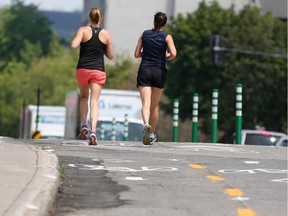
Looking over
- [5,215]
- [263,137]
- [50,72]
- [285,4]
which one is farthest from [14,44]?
[5,215]

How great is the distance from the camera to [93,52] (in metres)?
20.3

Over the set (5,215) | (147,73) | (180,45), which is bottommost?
(5,215)

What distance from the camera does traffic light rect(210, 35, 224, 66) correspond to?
58.4 meters

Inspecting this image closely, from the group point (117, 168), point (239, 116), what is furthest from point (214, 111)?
point (117, 168)

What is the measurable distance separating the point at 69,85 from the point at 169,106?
1682 inches

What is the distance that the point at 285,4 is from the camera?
111 metres

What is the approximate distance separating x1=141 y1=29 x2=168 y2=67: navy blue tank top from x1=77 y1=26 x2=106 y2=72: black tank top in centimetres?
92

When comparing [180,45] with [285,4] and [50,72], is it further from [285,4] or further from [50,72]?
[50,72]

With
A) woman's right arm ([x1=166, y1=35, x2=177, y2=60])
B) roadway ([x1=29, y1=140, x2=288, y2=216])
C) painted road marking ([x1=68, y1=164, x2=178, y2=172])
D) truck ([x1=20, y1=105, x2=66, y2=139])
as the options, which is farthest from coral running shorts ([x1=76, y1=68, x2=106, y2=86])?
truck ([x1=20, y1=105, x2=66, y2=139])

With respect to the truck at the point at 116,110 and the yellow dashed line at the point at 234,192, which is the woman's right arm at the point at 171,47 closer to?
the yellow dashed line at the point at 234,192

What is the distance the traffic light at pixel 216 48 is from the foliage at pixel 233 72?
1105 cm

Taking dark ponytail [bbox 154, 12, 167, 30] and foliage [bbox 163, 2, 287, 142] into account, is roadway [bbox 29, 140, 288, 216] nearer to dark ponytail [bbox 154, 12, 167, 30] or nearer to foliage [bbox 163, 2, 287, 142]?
dark ponytail [bbox 154, 12, 167, 30]

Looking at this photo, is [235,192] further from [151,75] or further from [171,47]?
[151,75]

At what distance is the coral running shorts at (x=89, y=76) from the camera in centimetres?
2034
